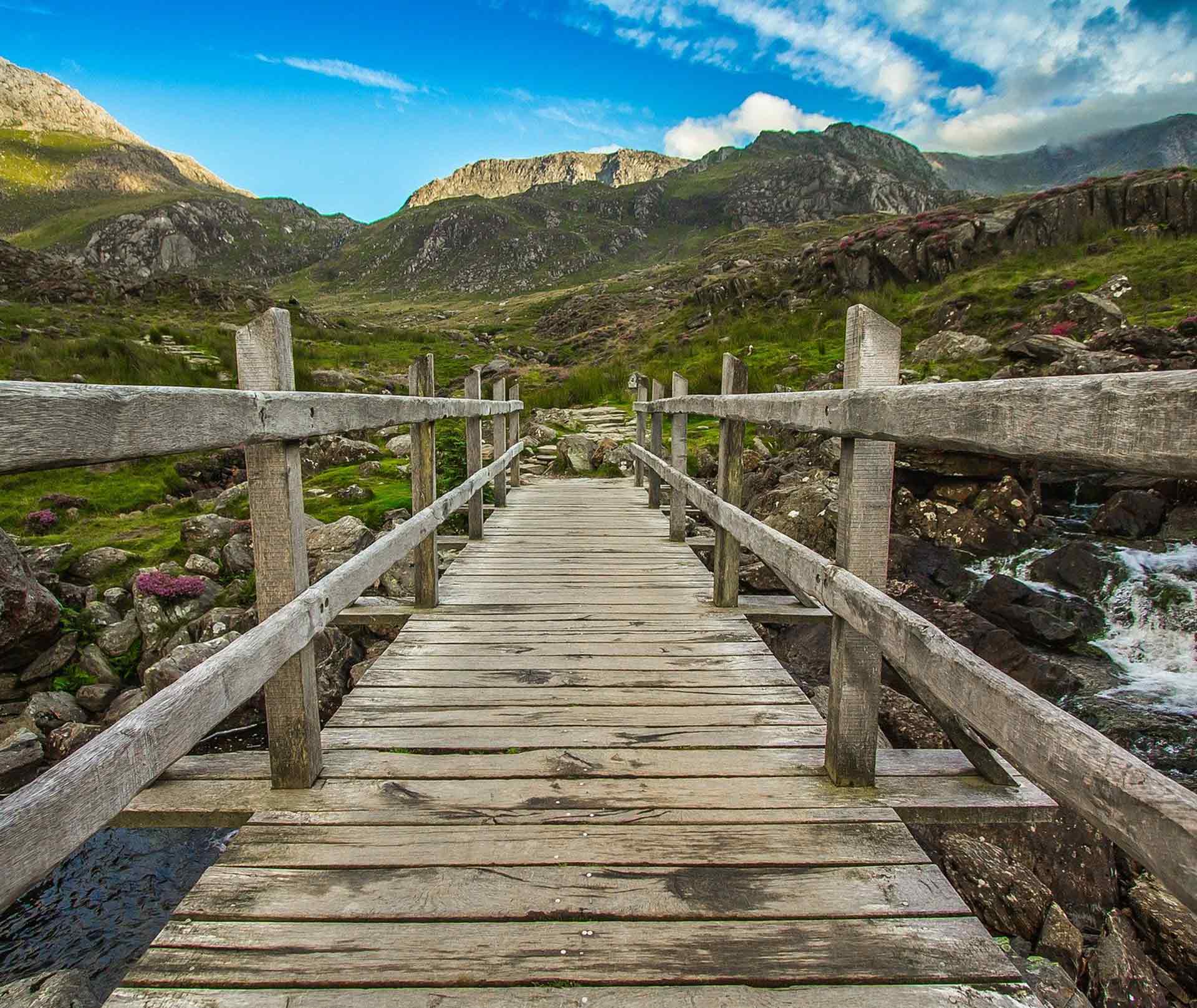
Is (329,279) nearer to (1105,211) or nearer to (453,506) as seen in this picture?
(1105,211)

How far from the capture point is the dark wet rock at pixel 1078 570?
771 centimetres

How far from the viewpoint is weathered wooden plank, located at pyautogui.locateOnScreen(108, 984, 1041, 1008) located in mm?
1671

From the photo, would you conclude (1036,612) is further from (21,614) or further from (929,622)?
(21,614)

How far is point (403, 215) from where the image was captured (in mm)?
148250

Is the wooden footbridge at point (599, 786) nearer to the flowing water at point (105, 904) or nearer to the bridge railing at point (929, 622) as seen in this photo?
the bridge railing at point (929, 622)

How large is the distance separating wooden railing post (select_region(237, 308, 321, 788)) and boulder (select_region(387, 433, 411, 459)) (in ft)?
32.4

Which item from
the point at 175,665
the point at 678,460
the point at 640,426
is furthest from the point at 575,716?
the point at 640,426

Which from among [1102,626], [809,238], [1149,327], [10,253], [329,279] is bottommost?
[1102,626]

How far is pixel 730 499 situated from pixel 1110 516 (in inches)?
283

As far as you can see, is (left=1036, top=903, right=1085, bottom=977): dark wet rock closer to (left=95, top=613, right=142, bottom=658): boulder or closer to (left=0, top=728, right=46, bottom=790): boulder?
(left=0, top=728, right=46, bottom=790): boulder

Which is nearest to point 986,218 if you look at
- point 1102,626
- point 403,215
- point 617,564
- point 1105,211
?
point 1105,211

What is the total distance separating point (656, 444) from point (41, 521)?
796cm

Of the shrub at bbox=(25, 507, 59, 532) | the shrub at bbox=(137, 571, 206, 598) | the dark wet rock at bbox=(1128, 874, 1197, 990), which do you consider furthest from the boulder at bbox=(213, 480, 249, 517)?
the dark wet rock at bbox=(1128, 874, 1197, 990)

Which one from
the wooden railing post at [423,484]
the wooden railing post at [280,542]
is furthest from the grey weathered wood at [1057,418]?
the wooden railing post at [423,484]
